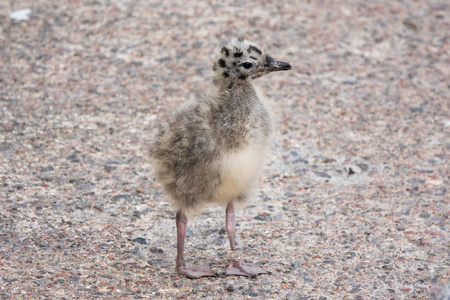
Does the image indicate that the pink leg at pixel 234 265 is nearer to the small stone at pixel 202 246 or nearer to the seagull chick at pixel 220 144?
the seagull chick at pixel 220 144

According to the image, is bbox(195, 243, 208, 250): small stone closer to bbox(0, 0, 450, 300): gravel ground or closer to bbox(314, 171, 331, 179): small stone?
bbox(0, 0, 450, 300): gravel ground

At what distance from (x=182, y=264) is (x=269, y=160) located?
2.08 metres

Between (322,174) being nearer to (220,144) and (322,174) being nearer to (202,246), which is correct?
(202,246)

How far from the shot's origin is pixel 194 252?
17.9 feet

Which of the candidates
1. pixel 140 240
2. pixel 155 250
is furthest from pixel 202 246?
pixel 140 240

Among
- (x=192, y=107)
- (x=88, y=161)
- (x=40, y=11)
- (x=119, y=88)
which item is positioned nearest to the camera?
(x=192, y=107)

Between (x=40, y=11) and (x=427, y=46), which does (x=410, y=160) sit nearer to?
(x=427, y=46)

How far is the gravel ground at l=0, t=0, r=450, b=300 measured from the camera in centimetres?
501

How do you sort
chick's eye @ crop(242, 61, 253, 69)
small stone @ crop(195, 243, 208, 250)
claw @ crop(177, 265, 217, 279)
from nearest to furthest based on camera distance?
claw @ crop(177, 265, 217, 279) < chick's eye @ crop(242, 61, 253, 69) < small stone @ crop(195, 243, 208, 250)

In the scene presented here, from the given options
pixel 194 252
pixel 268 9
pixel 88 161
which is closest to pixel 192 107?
pixel 194 252

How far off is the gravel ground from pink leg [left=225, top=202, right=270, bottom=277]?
7cm

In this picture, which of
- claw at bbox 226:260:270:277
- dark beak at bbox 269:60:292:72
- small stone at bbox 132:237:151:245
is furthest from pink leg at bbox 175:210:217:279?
dark beak at bbox 269:60:292:72

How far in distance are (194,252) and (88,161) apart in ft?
5.55

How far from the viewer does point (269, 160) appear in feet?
22.4
